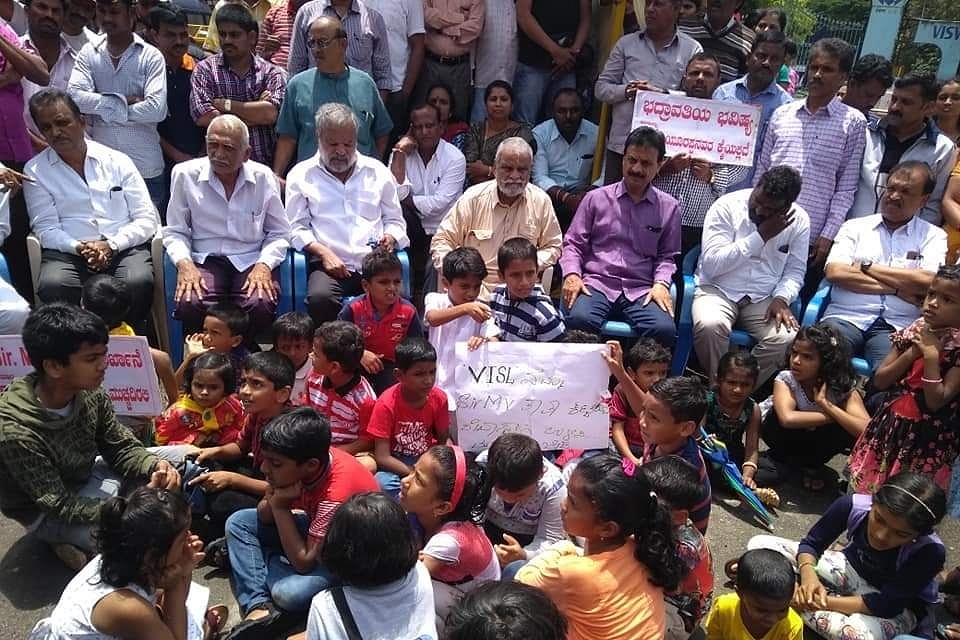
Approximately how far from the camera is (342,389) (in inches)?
143

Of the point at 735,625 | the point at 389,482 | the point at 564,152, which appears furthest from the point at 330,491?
the point at 564,152

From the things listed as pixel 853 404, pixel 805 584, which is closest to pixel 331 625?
pixel 805 584

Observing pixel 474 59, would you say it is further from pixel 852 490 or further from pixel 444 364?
pixel 852 490

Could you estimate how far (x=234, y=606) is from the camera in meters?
3.00

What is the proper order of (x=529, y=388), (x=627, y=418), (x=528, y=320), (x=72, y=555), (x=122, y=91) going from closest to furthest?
(x=72, y=555) < (x=529, y=388) < (x=627, y=418) < (x=528, y=320) < (x=122, y=91)

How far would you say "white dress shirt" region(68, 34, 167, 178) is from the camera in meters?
5.13

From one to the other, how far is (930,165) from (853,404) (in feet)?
7.76

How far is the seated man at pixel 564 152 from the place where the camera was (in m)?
5.86

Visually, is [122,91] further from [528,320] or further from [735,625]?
[735,625]

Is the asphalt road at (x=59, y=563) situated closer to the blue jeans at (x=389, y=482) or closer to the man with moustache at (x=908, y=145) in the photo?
the blue jeans at (x=389, y=482)

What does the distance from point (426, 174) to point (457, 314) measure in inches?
76.8

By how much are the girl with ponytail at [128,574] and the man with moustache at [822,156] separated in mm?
4627

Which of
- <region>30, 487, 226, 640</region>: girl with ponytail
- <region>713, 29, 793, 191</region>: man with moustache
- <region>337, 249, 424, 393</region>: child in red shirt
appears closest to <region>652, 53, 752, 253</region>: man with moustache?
<region>713, 29, 793, 191</region>: man with moustache

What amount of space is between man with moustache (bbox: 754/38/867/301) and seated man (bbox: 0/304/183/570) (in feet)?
15.2
